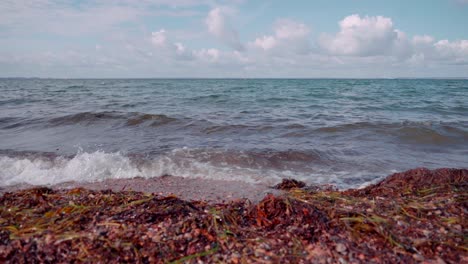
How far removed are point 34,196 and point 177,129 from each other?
777cm

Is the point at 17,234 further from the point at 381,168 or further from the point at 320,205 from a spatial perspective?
the point at 381,168

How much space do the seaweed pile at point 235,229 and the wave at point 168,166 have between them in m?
2.26

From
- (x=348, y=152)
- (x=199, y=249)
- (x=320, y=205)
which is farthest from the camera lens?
(x=348, y=152)

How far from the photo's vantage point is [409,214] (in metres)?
3.38

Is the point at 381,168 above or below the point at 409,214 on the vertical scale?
below

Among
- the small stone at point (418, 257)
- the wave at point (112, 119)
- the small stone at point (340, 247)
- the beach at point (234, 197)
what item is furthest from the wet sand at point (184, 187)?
the wave at point (112, 119)

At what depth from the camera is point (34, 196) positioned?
159 inches

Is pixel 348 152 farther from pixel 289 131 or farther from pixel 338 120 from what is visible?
pixel 338 120

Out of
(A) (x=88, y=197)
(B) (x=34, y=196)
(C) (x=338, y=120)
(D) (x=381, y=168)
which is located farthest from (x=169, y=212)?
(C) (x=338, y=120)

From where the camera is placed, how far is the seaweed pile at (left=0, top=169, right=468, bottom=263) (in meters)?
2.72

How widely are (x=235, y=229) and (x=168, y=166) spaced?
13.5 ft

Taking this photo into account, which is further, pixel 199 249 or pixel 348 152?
pixel 348 152

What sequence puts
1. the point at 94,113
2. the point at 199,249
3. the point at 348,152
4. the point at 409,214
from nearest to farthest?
the point at 199,249 < the point at 409,214 < the point at 348,152 < the point at 94,113

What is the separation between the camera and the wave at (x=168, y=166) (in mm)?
6223
